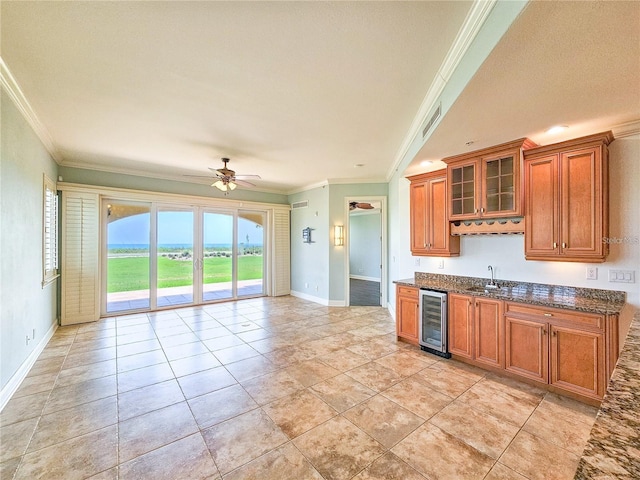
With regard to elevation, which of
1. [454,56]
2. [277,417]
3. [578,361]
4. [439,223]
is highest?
[454,56]

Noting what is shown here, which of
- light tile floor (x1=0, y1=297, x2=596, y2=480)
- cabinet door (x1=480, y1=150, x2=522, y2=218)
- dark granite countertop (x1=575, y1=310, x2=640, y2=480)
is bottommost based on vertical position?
light tile floor (x1=0, y1=297, x2=596, y2=480)

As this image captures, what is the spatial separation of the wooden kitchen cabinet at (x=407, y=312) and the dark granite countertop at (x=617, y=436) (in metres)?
2.84

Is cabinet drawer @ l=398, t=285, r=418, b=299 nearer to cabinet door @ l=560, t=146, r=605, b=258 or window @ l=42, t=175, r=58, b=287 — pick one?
cabinet door @ l=560, t=146, r=605, b=258

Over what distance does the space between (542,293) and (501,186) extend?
1.28 m

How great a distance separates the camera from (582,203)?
277cm

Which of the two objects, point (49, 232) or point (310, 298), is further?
point (310, 298)

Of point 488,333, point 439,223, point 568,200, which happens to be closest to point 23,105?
point 439,223

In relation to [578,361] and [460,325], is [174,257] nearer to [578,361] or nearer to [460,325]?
[460,325]

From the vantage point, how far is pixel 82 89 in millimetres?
2619

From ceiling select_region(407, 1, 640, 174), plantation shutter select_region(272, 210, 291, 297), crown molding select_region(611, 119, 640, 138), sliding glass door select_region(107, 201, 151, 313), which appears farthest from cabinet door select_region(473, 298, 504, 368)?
sliding glass door select_region(107, 201, 151, 313)

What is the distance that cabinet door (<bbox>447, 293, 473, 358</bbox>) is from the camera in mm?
3285

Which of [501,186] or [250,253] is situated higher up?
[501,186]

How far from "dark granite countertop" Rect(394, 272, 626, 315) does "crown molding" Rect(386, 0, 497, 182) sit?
6.58 ft

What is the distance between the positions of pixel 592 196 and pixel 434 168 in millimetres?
1831
